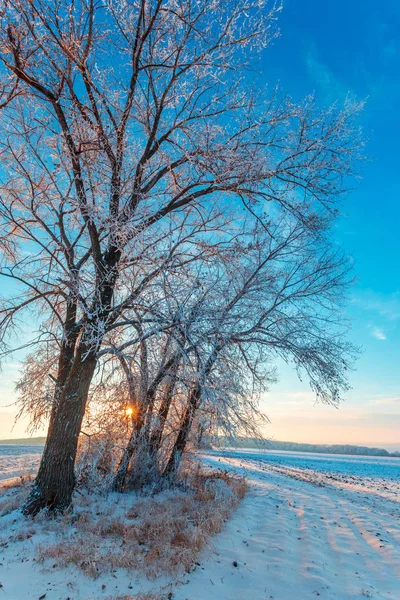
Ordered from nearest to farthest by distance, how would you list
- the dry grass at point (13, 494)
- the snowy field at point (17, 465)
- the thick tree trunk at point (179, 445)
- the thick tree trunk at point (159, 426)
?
the dry grass at point (13, 494)
the thick tree trunk at point (159, 426)
the thick tree trunk at point (179, 445)
the snowy field at point (17, 465)

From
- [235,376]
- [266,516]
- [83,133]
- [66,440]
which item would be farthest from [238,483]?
[83,133]

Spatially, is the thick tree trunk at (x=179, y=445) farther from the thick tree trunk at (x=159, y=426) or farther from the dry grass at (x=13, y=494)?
the dry grass at (x=13, y=494)

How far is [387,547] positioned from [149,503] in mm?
4729

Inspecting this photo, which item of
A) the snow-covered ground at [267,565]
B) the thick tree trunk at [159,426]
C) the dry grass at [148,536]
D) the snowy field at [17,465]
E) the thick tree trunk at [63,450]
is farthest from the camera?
the snowy field at [17,465]

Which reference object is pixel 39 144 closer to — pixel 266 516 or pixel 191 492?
pixel 191 492

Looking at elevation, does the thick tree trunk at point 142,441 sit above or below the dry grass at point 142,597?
above

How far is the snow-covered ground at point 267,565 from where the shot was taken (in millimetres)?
4918

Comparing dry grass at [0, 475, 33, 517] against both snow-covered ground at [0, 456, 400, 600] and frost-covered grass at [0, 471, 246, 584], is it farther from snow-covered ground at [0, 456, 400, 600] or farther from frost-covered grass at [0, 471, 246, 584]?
snow-covered ground at [0, 456, 400, 600]

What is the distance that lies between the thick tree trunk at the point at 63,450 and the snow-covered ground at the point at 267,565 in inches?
22.7

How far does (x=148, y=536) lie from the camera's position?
20.8 feet

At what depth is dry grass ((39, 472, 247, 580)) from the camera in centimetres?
540

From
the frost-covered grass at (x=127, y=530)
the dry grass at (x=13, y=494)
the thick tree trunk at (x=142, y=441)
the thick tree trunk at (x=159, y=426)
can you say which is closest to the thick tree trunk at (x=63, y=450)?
the frost-covered grass at (x=127, y=530)

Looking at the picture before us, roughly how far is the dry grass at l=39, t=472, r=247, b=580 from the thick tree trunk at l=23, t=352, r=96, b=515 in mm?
664

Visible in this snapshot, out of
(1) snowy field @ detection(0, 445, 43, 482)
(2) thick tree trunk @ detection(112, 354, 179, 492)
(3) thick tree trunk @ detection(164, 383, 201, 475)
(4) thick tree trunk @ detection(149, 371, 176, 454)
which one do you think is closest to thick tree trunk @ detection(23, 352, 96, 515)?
(2) thick tree trunk @ detection(112, 354, 179, 492)
